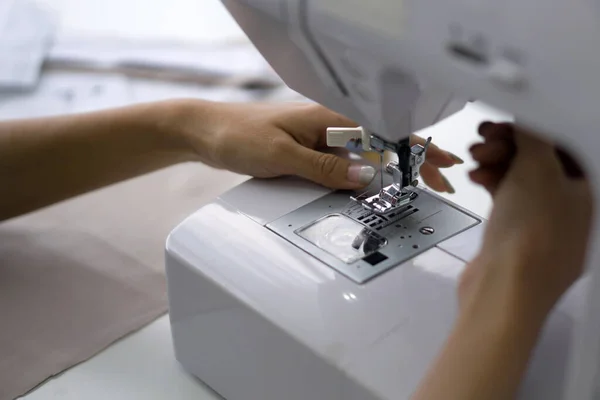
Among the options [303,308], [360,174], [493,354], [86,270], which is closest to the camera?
[493,354]

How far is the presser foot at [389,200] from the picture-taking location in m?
0.74

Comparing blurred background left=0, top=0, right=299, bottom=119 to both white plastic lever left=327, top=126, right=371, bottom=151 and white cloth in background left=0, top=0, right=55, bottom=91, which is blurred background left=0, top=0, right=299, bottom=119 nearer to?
white cloth in background left=0, top=0, right=55, bottom=91

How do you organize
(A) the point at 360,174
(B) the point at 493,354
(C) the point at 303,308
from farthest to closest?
(A) the point at 360,174, (C) the point at 303,308, (B) the point at 493,354

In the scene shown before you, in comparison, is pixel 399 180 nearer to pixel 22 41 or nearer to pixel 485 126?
pixel 485 126

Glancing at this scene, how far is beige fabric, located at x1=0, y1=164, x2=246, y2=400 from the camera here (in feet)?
2.63

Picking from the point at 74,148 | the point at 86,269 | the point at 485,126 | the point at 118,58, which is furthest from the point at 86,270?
the point at 118,58

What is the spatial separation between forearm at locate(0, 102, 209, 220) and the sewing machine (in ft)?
0.64

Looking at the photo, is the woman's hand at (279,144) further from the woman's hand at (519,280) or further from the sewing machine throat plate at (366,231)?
the woman's hand at (519,280)

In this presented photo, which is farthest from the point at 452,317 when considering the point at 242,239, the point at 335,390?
the point at 242,239

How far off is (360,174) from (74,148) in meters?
0.38

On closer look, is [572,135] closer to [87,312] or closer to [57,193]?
[87,312]

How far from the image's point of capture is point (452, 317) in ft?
2.05

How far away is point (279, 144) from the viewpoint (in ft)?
2.67

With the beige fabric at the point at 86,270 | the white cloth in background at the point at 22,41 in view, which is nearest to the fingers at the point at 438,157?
the beige fabric at the point at 86,270
